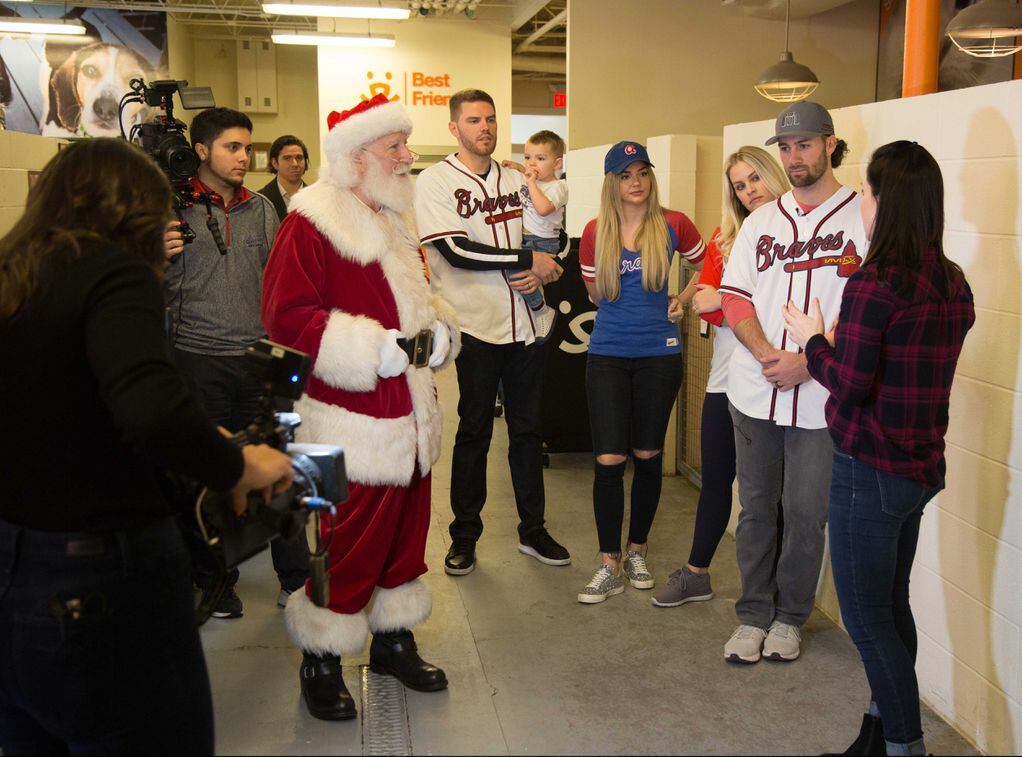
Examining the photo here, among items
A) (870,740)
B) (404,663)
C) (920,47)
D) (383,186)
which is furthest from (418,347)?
(920,47)

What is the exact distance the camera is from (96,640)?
4.85 feet

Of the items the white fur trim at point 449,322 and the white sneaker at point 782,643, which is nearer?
the white fur trim at point 449,322

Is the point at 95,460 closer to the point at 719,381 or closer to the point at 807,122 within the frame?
the point at 807,122

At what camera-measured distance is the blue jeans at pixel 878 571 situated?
2.17 m

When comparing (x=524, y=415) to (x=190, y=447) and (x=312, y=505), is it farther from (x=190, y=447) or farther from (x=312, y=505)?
(x=190, y=447)

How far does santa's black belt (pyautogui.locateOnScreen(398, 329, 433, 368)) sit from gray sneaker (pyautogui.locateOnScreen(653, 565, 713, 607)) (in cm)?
129

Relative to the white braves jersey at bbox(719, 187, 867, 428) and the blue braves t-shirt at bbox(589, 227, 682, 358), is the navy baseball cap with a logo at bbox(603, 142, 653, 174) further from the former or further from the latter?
the white braves jersey at bbox(719, 187, 867, 428)

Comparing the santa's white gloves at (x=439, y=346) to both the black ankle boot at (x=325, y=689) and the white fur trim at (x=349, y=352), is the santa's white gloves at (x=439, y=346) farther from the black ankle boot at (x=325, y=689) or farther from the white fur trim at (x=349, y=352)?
the black ankle boot at (x=325, y=689)

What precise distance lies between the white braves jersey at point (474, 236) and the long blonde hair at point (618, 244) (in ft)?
1.07

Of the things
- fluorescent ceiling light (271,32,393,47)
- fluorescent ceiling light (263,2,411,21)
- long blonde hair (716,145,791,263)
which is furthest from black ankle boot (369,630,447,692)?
fluorescent ceiling light (271,32,393,47)

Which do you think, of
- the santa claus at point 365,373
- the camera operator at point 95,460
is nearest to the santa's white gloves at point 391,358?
the santa claus at point 365,373

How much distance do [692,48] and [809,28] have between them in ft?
3.98

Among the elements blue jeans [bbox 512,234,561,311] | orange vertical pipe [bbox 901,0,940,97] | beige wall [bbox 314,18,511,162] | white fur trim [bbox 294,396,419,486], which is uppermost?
beige wall [bbox 314,18,511,162]

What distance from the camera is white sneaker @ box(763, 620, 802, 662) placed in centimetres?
299
